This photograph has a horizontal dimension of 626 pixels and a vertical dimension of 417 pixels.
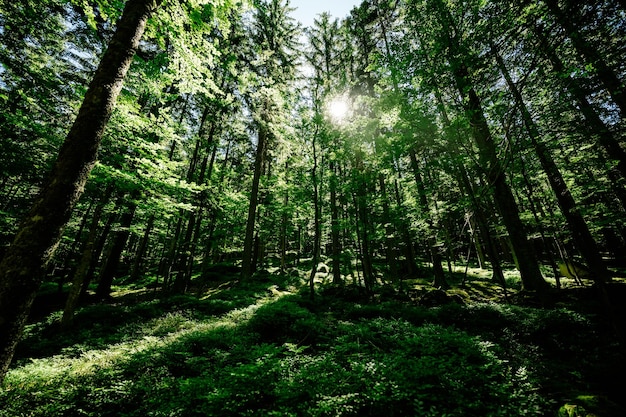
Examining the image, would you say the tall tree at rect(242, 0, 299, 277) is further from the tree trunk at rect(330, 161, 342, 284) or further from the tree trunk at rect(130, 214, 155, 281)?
the tree trunk at rect(130, 214, 155, 281)

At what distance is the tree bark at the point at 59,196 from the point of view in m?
2.58

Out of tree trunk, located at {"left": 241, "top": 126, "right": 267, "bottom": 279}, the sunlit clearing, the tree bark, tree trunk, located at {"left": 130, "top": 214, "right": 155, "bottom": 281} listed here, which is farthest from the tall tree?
the tree bark

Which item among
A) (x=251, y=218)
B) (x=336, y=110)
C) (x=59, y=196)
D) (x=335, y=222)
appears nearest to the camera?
(x=59, y=196)

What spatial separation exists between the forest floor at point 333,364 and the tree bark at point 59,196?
8.96 feet

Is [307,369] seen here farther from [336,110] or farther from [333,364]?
[336,110]

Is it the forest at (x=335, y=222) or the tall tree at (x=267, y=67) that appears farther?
the tall tree at (x=267, y=67)

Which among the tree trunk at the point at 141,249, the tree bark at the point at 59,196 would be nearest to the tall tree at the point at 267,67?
the tree trunk at the point at 141,249

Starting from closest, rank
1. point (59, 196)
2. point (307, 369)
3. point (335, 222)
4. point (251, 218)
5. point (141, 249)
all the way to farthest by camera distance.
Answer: point (59, 196)
point (307, 369)
point (335, 222)
point (251, 218)
point (141, 249)

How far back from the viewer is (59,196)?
300 centimetres

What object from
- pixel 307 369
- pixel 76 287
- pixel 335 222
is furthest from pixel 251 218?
pixel 307 369

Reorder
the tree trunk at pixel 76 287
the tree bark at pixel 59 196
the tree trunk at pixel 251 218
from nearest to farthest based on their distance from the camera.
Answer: the tree bark at pixel 59 196
the tree trunk at pixel 76 287
the tree trunk at pixel 251 218

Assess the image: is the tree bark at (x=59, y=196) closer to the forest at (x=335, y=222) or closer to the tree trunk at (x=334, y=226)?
the forest at (x=335, y=222)

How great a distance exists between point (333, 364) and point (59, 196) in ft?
18.6

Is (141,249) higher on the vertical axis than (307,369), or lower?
higher
